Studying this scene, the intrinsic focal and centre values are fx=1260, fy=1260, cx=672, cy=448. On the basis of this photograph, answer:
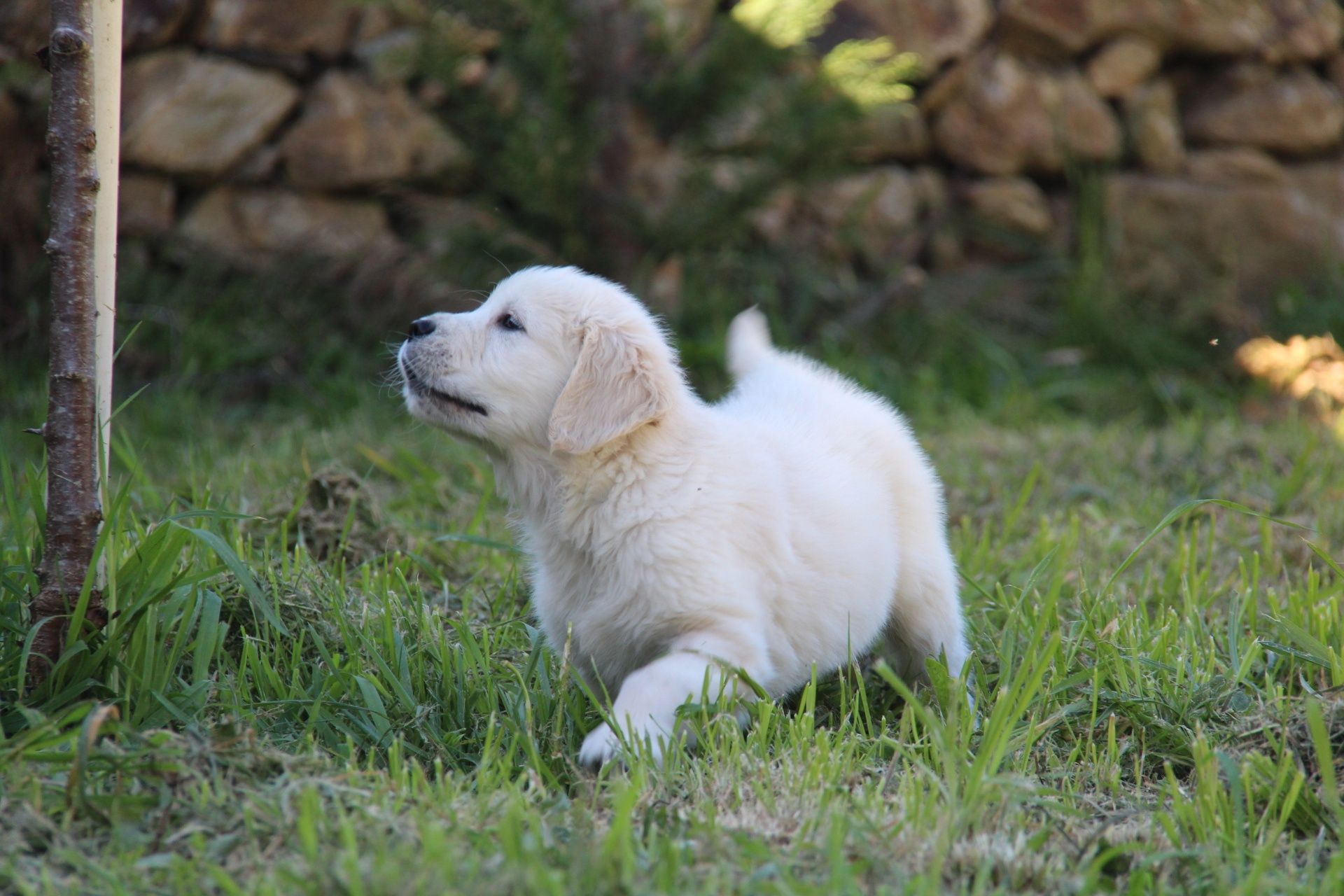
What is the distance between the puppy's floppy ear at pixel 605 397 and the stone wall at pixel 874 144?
280 centimetres

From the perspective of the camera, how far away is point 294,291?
5.43 m

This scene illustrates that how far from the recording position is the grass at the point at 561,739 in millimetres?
1660

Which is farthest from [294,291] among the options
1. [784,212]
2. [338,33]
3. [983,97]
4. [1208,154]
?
[1208,154]

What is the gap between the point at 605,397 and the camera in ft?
7.88

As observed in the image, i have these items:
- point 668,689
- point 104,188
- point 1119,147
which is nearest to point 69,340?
point 104,188

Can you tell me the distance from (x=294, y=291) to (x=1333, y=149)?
17.6ft

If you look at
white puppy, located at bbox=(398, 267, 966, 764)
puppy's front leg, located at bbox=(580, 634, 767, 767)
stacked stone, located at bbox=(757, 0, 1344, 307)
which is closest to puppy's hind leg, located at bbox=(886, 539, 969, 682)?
white puppy, located at bbox=(398, 267, 966, 764)

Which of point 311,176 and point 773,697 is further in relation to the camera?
point 311,176

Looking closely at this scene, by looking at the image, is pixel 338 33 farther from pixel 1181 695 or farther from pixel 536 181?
pixel 1181 695

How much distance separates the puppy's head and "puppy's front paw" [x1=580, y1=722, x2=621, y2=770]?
557 millimetres

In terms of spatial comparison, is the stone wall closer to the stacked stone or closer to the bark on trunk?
the stacked stone

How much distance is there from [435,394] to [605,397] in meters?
0.36

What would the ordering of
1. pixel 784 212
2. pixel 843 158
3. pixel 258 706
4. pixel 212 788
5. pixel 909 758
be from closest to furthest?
pixel 212 788, pixel 909 758, pixel 258 706, pixel 843 158, pixel 784 212

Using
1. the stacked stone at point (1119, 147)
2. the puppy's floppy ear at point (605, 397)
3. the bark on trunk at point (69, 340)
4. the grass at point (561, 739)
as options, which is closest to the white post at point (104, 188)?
the bark on trunk at point (69, 340)
